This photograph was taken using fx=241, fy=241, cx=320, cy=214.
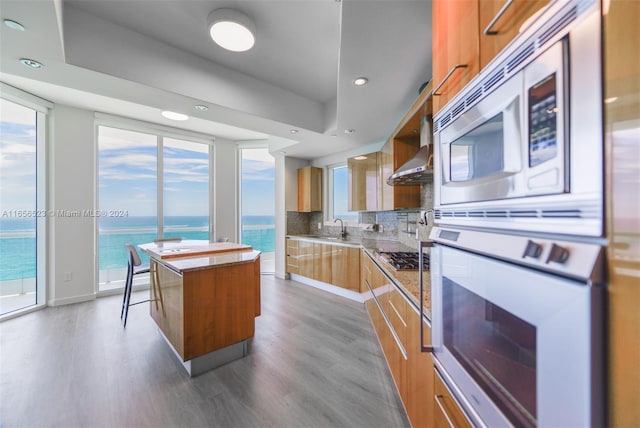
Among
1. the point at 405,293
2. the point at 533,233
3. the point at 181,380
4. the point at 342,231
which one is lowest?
the point at 181,380

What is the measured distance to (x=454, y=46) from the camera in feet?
2.95

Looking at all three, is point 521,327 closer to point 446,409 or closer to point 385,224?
point 446,409

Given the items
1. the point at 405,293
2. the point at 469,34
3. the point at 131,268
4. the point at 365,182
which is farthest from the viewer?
the point at 365,182

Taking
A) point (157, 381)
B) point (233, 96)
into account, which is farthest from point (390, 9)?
point (157, 381)

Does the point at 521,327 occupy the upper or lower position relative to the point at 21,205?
lower

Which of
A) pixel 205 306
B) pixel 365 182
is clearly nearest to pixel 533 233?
pixel 205 306

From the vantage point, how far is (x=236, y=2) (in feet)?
6.09

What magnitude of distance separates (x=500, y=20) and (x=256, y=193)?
529 centimetres

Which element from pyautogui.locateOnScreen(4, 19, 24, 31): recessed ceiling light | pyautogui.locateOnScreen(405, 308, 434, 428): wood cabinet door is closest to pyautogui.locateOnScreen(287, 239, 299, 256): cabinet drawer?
pyautogui.locateOnScreen(405, 308, 434, 428): wood cabinet door

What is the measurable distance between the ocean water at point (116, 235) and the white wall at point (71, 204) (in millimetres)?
219

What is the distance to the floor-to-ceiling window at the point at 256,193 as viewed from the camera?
5438mm

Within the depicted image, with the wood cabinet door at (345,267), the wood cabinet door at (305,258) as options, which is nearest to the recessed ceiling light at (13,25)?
the wood cabinet door at (345,267)

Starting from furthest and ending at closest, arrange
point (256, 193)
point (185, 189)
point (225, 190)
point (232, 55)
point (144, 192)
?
point (256, 193) < point (225, 190) < point (185, 189) < point (144, 192) < point (232, 55)

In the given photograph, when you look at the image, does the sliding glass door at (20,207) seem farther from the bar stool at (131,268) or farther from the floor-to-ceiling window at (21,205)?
the bar stool at (131,268)
